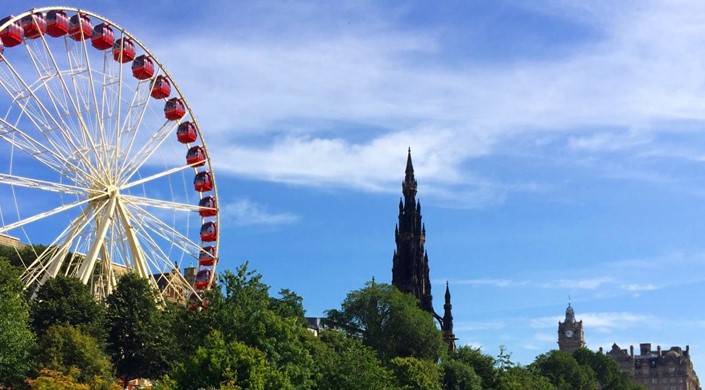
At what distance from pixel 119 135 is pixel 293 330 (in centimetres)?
2343

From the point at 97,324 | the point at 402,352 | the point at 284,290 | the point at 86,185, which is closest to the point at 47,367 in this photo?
the point at 97,324

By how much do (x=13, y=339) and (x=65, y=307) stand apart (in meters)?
13.8

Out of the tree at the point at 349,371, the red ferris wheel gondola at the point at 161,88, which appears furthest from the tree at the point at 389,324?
the red ferris wheel gondola at the point at 161,88

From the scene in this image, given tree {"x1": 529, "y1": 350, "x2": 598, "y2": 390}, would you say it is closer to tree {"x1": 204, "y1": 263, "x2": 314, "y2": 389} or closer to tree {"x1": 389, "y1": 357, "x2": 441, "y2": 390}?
tree {"x1": 389, "y1": 357, "x2": 441, "y2": 390}

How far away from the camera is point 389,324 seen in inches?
5714

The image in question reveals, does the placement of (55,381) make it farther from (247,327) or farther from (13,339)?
(247,327)

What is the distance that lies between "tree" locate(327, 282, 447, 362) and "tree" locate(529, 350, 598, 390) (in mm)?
46877

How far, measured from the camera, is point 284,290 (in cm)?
12862

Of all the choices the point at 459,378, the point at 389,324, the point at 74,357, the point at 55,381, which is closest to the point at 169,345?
the point at 74,357

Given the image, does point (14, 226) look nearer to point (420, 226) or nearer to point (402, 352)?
point (402, 352)

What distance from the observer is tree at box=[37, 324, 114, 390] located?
256 ft

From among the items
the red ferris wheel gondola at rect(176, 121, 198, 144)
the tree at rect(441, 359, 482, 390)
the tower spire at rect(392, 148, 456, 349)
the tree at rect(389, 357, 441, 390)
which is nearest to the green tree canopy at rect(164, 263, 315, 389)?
the red ferris wheel gondola at rect(176, 121, 198, 144)

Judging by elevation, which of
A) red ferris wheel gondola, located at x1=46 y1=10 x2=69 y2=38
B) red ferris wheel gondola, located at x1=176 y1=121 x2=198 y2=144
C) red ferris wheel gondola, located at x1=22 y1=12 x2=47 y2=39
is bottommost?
red ferris wheel gondola, located at x1=176 y1=121 x2=198 y2=144

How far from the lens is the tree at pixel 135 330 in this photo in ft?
304
